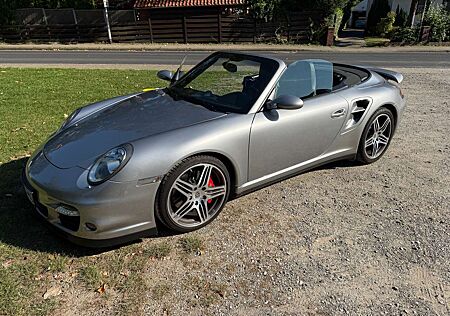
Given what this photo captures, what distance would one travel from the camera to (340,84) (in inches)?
159

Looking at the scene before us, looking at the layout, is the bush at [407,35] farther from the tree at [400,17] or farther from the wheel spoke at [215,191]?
the wheel spoke at [215,191]

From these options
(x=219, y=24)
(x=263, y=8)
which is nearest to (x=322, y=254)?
(x=263, y=8)

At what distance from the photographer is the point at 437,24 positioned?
73.3ft

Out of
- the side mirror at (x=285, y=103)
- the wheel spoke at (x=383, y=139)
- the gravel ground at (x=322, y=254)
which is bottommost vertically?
the gravel ground at (x=322, y=254)

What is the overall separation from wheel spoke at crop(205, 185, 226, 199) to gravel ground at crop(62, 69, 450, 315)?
0.27 metres

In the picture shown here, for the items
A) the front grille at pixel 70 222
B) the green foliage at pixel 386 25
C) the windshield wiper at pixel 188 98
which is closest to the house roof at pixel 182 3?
the green foliage at pixel 386 25

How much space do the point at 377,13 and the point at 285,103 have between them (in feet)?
108

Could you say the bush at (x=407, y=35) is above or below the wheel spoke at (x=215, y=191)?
below

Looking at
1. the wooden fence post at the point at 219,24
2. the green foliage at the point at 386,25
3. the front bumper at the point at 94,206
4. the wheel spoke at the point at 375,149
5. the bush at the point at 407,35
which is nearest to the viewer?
the front bumper at the point at 94,206

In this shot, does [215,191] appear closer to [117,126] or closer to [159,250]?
[159,250]

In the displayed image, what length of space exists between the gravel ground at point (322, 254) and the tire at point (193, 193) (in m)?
0.13

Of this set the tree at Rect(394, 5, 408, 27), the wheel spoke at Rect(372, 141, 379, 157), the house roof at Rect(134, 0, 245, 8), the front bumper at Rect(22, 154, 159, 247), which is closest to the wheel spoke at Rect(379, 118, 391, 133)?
the wheel spoke at Rect(372, 141, 379, 157)

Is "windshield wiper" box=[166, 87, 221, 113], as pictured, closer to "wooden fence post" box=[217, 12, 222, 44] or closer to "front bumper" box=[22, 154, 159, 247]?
"front bumper" box=[22, 154, 159, 247]

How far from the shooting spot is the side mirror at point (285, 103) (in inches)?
127
